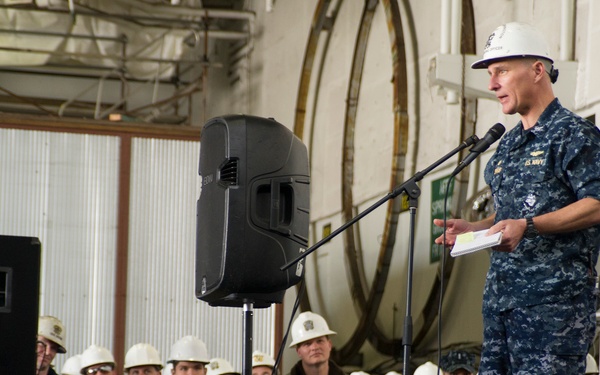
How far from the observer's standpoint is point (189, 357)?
9109 mm

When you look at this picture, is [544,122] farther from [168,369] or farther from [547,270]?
[168,369]

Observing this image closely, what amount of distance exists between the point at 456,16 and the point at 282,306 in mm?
3580

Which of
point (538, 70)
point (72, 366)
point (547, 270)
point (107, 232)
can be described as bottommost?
point (72, 366)

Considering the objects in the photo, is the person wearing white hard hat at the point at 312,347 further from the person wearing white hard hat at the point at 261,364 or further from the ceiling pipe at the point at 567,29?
the ceiling pipe at the point at 567,29

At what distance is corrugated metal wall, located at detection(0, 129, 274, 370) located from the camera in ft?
32.8

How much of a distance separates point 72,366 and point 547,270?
6.07 metres

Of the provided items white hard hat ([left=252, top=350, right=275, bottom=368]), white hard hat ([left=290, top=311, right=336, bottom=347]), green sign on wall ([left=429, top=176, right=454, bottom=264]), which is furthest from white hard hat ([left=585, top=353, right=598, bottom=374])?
white hard hat ([left=252, top=350, right=275, bottom=368])

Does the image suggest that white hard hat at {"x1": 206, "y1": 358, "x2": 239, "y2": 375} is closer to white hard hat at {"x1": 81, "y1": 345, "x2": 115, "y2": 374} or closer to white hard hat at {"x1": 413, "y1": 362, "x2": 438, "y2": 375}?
white hard hat at {"x1": 81, "y1": 345, "x2": 115, "y2": 374}

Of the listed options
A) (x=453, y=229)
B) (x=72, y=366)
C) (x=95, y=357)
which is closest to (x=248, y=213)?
(x=453, y=229)

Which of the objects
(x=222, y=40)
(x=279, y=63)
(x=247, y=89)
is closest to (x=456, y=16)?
(x=279, y=63)

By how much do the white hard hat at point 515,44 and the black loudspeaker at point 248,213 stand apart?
3.04ft

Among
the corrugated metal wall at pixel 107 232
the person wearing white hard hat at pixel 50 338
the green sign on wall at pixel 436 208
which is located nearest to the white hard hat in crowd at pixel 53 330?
the person wearing white hard hat at pixel 50 338

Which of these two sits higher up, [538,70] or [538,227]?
[538,70]

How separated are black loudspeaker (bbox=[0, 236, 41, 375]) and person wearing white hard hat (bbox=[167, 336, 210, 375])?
4.86m
